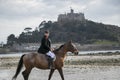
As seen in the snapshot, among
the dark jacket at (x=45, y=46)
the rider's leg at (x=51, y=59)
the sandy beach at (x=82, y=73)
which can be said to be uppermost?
the dark jacket at (x=45, y=46)

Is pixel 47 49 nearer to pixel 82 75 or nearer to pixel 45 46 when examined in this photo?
pixel 45 46

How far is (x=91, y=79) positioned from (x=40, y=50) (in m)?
4.05

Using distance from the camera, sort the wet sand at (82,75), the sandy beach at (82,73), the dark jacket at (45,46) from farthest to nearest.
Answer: the sandy beach at (82,73) < the wet sand at (82,75) < the dark jacket at (45,46)

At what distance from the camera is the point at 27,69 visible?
20.7 meters

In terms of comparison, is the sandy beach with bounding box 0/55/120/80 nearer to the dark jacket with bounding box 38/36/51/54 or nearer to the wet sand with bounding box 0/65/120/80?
the wet sand with bounding box 0/65/120/80

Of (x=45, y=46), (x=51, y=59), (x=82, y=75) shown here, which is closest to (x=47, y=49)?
(x=45, y=46)

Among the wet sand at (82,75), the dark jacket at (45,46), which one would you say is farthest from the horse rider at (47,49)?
the wet sand at (82,75)

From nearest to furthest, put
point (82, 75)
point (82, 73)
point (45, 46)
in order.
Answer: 1. point (45, 46)
2. point (82, 75)
3. point (82, 73)

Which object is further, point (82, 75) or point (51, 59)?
point (82, 75)

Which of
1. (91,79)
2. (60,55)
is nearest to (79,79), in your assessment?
(91,79)

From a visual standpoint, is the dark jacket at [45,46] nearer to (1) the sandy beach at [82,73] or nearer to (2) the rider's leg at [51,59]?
(2) the rider's leg at [51,59]

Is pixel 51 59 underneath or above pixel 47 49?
underneath

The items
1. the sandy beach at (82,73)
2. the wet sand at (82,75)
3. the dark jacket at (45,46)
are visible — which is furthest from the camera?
the sandy beach at (82,73)

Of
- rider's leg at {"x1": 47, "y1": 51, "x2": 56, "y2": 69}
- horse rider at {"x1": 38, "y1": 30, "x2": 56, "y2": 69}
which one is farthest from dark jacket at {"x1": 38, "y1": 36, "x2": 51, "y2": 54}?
rider's leg at {"x1": 47, "y1": 51, "x2": 56, "y2": 69}
